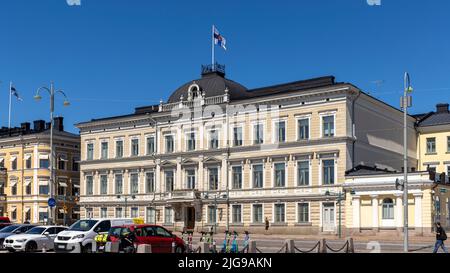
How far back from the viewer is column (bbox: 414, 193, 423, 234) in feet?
161

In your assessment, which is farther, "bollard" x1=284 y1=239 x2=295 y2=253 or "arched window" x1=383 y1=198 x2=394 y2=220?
"arched window" x1=383 y1=198 x2=394 y2=220

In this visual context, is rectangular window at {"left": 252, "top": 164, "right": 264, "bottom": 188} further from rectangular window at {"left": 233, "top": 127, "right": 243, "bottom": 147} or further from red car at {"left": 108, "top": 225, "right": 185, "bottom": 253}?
red car at {"left": 108, "top": 225, "right": 185, "bottom": 253}

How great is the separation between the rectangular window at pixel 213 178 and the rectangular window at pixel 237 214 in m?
3.04

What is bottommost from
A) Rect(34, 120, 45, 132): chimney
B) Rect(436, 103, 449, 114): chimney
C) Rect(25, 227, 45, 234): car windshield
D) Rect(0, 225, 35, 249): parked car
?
Rect(0, 225, 35, 249): parked car

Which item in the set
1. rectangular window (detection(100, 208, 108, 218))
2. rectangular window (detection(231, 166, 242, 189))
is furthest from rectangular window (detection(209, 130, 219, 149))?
rectangular window (detection(100, 208, 108, 218))

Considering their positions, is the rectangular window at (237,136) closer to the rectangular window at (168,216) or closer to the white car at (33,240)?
the rectangular window at (168,216)

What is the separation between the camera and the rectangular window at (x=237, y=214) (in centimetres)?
6141

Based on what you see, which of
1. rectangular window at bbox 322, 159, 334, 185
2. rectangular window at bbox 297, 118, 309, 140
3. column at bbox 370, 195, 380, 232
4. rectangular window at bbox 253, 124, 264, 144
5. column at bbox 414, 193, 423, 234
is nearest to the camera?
column at bbox 414, 193, 423, 234

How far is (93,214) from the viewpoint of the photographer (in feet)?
244

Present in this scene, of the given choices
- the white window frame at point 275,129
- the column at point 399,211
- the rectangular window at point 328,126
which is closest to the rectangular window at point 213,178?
the white window frame at point 275,129

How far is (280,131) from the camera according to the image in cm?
5956

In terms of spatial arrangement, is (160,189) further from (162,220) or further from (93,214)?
(93,214)

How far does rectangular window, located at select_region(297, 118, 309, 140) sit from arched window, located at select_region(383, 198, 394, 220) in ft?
33.1
